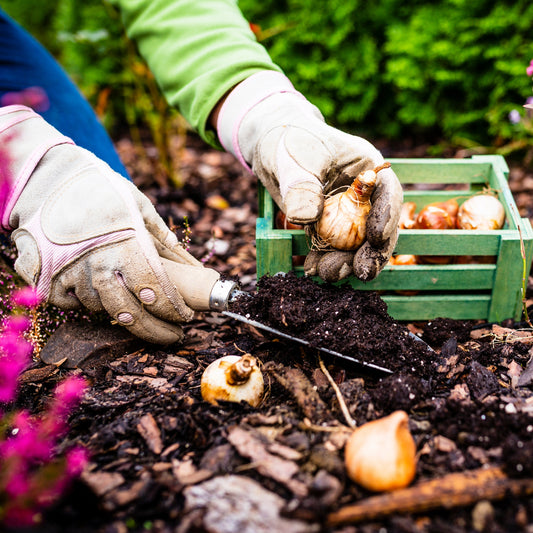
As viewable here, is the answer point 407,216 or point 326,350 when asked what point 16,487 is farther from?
point 407,216

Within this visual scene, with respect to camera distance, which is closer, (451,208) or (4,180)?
(4,180)

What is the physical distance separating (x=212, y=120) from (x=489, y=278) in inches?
60.6

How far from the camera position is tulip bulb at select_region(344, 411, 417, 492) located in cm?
129

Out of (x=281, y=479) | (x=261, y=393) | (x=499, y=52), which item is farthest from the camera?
(x=499, y=52)

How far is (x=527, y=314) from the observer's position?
85.2 inches

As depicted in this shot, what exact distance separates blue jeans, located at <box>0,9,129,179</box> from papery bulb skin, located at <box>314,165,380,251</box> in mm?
1573

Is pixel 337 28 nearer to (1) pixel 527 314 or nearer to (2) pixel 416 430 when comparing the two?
(1) pixel 527 314

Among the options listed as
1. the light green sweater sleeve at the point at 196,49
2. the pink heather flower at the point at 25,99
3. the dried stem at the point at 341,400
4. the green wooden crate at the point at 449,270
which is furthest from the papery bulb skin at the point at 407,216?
the pink heather flower at the point at 25,99

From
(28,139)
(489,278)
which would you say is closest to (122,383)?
(28,139)

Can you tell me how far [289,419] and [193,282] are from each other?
649 millimetres

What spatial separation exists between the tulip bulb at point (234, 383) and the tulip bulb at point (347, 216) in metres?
0.53

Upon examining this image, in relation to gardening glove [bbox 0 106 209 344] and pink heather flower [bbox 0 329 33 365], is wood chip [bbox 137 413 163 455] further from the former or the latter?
pink heather flower [bbox 0 329 33 365]

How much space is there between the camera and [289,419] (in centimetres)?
160

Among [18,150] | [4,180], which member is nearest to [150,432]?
[4,180]
